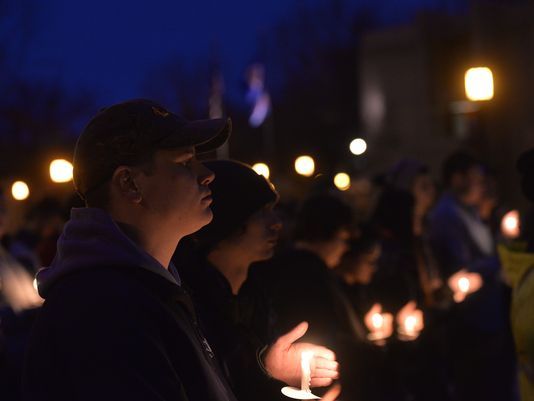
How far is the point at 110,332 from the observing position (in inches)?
74.7

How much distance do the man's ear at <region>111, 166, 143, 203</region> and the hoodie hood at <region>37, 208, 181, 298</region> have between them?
0.08 meters

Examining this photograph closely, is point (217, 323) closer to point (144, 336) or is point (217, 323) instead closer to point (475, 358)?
point (144, 336)

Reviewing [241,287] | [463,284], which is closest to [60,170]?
[463,284]

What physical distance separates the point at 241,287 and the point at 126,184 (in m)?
1.61

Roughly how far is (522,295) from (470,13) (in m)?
33.1

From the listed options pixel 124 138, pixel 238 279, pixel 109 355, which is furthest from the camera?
pixel 238 279

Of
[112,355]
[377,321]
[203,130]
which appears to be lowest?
[377,321]

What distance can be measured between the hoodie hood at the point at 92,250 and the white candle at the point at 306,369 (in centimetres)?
72

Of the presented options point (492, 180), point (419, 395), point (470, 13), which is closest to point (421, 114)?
point (470, 13)

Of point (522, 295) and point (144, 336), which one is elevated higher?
point (144, 336)

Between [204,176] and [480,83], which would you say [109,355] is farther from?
[480,83]

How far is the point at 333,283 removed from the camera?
16.4 ft

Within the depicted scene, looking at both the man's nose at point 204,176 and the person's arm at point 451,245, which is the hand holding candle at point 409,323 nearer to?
the person's arm at point 451,245

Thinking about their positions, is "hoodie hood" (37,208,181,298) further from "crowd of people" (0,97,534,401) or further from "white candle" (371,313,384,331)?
"white candle" (371,313,384,331)
